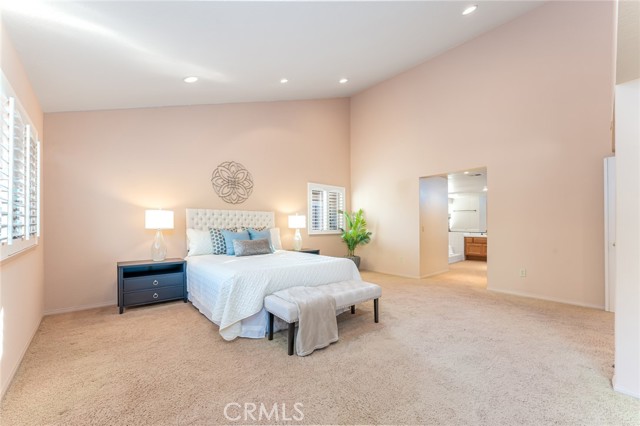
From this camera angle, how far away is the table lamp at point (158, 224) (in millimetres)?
4195

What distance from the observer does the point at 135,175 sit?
443 centimetres

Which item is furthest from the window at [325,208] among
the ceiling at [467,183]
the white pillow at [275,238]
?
the ceiling at [467,183]

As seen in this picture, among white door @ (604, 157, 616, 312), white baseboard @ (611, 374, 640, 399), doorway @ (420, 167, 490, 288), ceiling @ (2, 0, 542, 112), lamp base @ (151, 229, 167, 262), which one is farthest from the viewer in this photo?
doorway @ (420, 167, 490, 288)

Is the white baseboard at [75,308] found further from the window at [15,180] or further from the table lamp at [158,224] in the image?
the window at [15,180]

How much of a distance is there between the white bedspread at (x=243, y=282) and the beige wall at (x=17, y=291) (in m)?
1.49

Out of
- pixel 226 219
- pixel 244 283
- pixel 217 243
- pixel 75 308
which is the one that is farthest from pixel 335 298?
pixel 75 308

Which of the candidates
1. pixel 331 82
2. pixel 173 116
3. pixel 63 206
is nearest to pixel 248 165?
pixel 173 116

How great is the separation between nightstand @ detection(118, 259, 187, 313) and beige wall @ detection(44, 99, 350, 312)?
394 mm

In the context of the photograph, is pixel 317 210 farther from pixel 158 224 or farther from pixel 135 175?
pixel 135 175

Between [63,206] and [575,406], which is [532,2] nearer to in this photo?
[575,406]

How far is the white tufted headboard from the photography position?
4891 mm

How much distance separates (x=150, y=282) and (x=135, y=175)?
5.40 feet

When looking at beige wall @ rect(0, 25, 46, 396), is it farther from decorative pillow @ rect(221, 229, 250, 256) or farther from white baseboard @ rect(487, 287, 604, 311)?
white baseboard @ rect(487, 287, 604, 311)

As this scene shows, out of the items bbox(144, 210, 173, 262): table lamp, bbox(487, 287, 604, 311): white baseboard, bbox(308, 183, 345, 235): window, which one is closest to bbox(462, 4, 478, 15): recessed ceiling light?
bbox(308, 183, 345, 235): window
